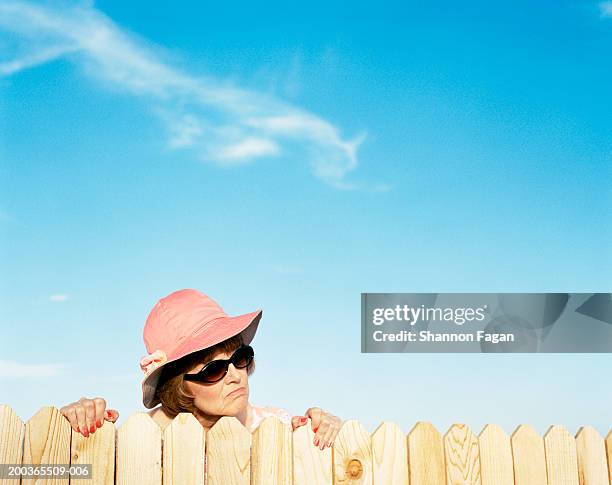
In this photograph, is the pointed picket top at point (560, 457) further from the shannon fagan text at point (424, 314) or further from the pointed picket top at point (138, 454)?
the shannon fagan text at point (424, 314)

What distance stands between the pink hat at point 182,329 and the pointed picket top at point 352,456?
0.81 meters

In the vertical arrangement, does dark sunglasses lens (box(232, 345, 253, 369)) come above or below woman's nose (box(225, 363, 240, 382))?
above

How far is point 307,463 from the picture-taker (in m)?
4.06

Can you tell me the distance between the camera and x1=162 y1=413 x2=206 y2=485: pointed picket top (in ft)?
12.9

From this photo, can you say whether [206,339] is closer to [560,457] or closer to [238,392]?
[238,392]

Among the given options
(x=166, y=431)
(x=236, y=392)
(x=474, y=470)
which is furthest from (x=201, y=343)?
(x=474, y=470)

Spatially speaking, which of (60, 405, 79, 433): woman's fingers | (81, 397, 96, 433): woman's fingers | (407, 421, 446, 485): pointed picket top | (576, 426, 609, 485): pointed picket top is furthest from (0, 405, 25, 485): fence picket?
(576, 426, 609, 485): pointed picket top

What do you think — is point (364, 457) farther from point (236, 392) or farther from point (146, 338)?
point (146, 338)

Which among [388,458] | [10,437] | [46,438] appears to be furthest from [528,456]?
[10,437]

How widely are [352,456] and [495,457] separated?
2.54ft

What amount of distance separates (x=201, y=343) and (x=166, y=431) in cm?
59

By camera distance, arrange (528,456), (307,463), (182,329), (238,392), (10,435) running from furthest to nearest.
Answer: (182,329), (238,392), (528,456), (307,463), (10,435)

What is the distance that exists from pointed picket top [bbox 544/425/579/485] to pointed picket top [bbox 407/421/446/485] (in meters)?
0.62

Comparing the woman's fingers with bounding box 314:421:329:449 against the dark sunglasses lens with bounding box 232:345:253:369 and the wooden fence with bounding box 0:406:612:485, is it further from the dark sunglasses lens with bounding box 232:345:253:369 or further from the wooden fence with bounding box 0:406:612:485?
the dark sunglasses lens with bounding box 232:345:253:369
